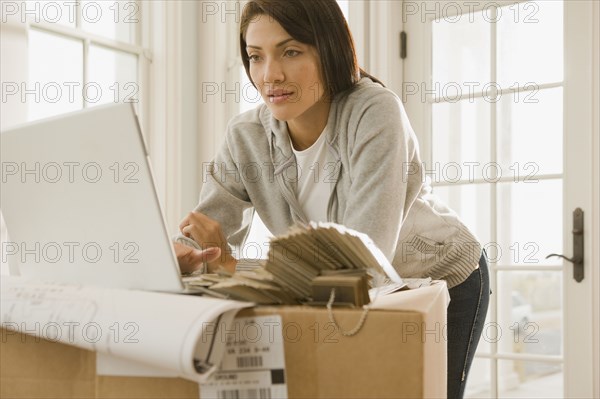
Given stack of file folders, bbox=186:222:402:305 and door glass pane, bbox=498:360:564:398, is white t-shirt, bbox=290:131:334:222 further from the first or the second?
door glass pane, bbox=498:360:564:398

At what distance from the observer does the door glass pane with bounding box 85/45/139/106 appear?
2.81m

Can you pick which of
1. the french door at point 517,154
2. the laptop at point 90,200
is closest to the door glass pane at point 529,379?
the french door at point 517,154

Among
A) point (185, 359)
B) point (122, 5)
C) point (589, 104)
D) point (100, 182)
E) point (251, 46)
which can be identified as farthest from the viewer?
point (122, 5)

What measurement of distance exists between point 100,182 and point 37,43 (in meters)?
2.14

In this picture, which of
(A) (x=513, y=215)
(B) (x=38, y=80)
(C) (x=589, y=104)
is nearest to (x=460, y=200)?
(A) (x=513, y=215)

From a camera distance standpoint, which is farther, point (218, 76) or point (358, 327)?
point (218, 76)

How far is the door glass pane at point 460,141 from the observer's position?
8.45 ft

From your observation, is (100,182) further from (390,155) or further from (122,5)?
(122,5)

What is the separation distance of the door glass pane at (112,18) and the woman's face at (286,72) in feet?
6.16

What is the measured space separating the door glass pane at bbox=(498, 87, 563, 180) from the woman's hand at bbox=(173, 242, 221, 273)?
1.78 meters

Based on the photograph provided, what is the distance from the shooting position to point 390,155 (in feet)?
3.28

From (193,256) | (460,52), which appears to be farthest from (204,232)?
(460,52)

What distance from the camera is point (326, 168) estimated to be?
1.17 m

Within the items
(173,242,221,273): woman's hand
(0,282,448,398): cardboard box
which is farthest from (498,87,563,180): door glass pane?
(0,282,448,398): cardboard box
